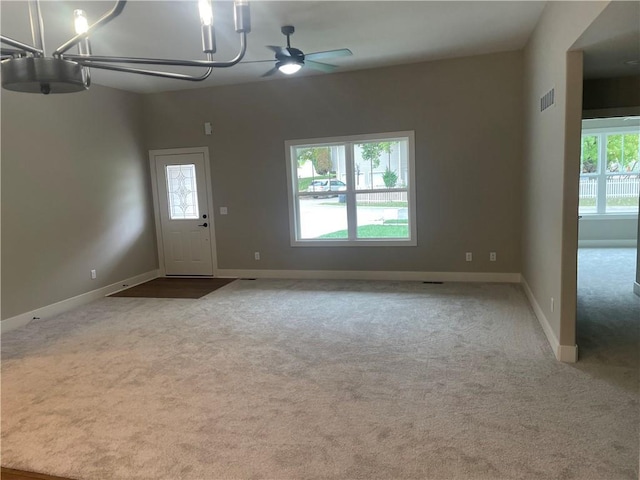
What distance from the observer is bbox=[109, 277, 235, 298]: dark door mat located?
232 inches

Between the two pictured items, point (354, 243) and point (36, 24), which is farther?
point (354, 243)

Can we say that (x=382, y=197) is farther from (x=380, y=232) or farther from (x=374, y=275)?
(x=374, y=275)

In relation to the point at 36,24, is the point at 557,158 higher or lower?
lower

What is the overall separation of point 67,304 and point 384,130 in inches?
184

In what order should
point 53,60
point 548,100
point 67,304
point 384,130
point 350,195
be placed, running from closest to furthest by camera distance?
point 53,60 < point 548,100 < point 67,304 < point 384,130 < point 350,195

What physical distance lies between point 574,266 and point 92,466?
11.0 ft

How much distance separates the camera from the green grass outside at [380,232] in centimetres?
605

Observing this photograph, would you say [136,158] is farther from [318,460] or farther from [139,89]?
[318,460]

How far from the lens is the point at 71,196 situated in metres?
5.49

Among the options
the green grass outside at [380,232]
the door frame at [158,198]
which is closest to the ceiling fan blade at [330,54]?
the green grass outside at [380,232]

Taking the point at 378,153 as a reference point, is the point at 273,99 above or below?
above

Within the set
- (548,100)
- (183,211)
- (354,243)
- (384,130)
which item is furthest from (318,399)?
(183,211)

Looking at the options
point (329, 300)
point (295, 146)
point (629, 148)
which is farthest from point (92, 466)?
point (629, 148)

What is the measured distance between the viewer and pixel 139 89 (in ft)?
21.2
